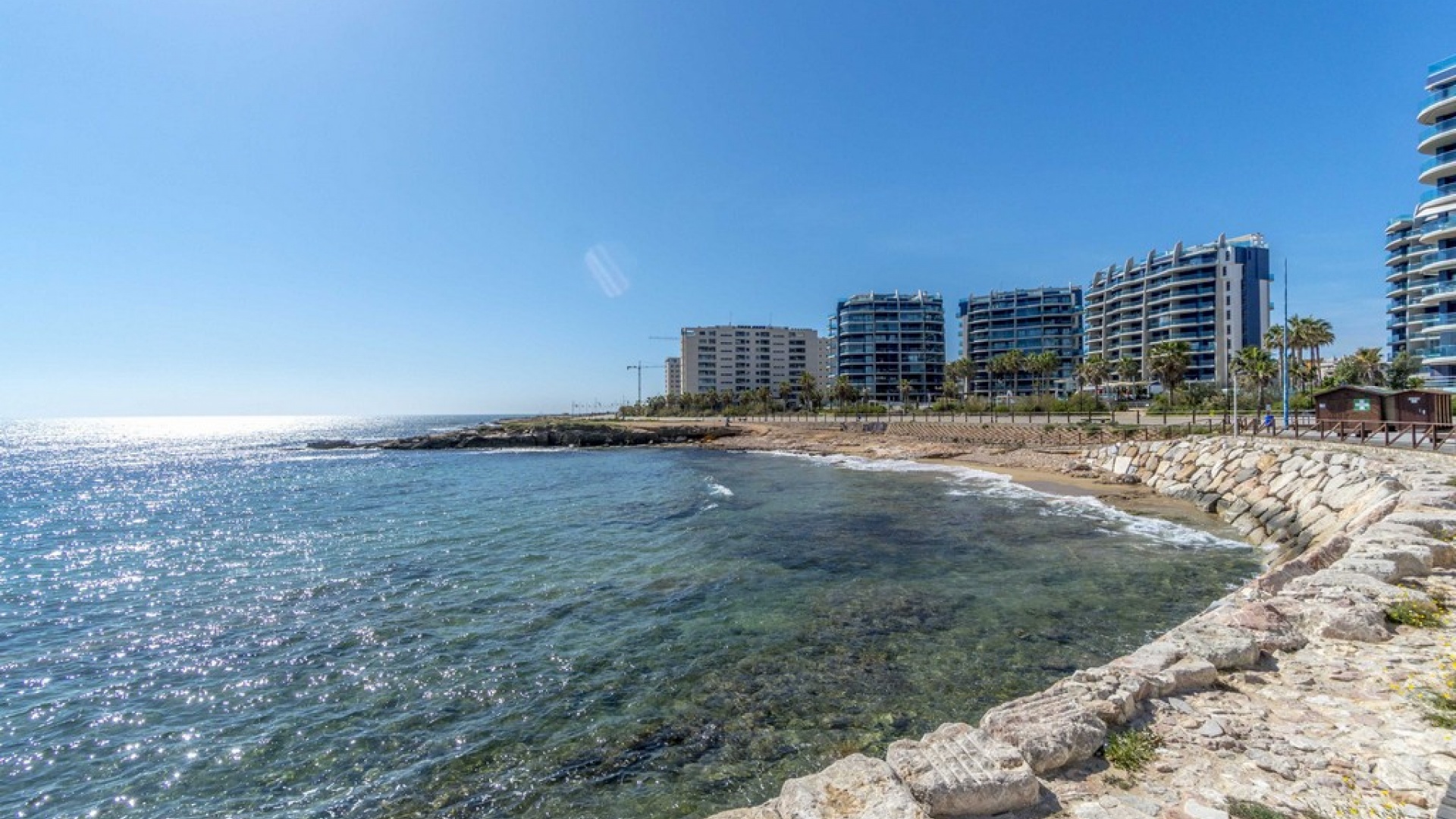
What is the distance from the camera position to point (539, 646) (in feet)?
40.6

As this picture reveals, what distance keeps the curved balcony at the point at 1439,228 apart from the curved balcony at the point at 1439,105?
8390mm

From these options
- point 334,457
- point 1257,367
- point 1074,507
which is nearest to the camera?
point 1074,507

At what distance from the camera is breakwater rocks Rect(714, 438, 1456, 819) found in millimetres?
4391

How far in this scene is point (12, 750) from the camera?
904 centimetres

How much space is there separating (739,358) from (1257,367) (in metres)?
144

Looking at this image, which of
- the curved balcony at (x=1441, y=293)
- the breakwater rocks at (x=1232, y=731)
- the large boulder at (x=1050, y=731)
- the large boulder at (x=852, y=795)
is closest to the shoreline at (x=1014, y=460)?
the breakwater rocks at (x=1232, y=731)

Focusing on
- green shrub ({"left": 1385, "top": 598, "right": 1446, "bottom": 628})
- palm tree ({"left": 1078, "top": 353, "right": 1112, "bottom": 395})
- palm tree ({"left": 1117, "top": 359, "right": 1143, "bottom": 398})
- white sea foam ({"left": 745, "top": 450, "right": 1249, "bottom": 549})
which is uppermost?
palm tree ({"left": 1117, "top": 359, "right": 1143, "bottom": 398})

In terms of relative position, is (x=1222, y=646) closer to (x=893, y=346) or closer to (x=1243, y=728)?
(x=1243, y=728)

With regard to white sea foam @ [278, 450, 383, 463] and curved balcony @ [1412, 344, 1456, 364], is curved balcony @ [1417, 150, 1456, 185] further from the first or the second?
white sea foam @ [278, 450, 383, 463]

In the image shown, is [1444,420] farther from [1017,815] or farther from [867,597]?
[1017,815]

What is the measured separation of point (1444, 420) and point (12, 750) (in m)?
45.4

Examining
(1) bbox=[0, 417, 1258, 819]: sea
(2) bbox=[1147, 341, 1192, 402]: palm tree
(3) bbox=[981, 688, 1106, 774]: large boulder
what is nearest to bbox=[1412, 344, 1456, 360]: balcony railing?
(2) bbox=[1147, 341, 1192, 402]: palm tree

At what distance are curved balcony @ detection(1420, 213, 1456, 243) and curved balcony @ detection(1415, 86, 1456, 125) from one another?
27.5 feet

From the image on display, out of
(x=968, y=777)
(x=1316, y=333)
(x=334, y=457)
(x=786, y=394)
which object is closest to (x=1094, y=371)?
(x=1316, y=333)
